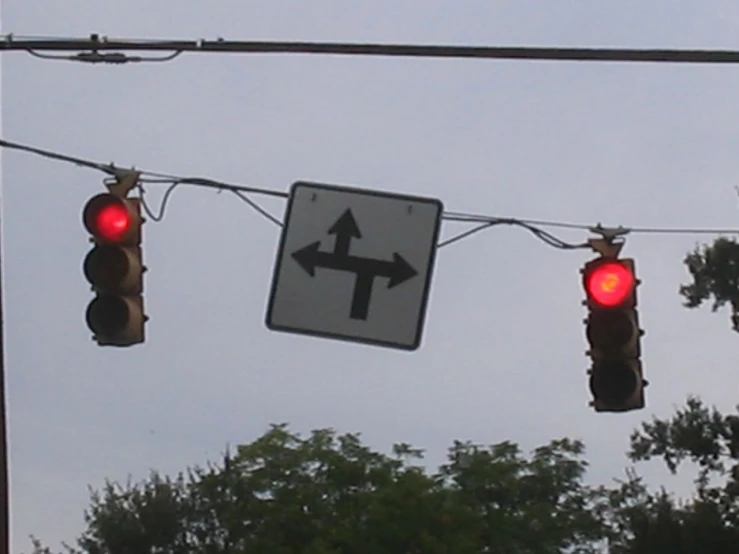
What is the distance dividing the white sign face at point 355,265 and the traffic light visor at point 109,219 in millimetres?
1071

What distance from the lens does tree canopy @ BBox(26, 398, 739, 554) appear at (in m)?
43.7

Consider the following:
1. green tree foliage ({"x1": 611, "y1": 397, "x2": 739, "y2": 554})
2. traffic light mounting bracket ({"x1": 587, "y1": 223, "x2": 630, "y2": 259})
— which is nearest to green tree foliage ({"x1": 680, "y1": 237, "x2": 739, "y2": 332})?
green tree foliage ({"x1": 611, "y1": 397, "x2": 739, "y2": 554})

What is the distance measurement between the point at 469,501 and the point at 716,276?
35.2ft

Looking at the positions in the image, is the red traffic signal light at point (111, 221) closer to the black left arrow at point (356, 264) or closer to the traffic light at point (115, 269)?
the traffic light at point (115, 269)

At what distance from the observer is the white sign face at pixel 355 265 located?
10250mm

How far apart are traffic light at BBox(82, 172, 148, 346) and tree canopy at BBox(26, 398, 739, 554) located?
32.2 m

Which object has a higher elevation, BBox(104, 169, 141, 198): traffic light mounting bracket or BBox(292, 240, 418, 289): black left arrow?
BBox(104, 169, 141, 198): traffic light mounting bracket

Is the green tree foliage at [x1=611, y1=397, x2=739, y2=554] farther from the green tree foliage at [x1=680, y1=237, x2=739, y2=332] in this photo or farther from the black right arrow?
the black right arrow

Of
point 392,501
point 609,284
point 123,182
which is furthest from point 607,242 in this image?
point 392,501

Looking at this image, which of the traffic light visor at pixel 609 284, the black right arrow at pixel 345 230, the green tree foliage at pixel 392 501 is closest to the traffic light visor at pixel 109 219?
the black right arrow at pixel 345 230

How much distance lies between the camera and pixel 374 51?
940 centimetres

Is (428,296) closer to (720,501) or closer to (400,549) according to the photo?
(400,549)

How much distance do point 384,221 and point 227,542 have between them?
4737 centimetres

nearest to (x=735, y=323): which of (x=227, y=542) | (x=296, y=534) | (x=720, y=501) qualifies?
(x=720, y=501)
